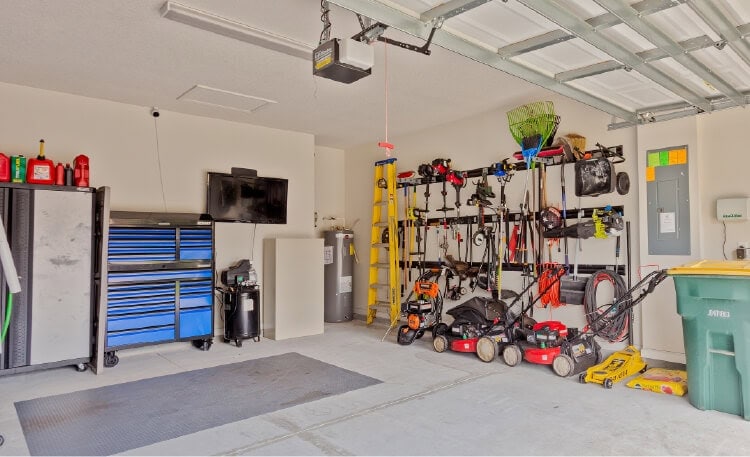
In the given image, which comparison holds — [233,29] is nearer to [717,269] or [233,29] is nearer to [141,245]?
[141,245]

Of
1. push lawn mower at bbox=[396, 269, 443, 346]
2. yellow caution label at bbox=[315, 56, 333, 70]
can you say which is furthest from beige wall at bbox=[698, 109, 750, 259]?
yellow caution label at bbox=[315, 56, 333, 70]

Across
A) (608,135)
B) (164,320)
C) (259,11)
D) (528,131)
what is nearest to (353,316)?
(164,320)

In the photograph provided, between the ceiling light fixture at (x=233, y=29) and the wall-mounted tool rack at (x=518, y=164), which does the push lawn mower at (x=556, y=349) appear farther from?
the ceiling light fixture at (x=233, y=29)

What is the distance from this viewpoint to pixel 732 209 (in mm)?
4141

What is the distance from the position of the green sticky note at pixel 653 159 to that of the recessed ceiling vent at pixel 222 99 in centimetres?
404

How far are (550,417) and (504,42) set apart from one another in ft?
8.48

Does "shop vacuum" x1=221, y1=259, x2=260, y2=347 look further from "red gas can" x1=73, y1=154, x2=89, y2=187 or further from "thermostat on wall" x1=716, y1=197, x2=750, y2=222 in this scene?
"thermostat on wall" x1=716, y1=197, x2=750, y2=222

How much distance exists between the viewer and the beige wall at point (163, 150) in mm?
5156

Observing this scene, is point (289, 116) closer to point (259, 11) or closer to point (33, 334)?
point (259, 11)

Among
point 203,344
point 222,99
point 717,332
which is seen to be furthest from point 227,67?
point 717,332

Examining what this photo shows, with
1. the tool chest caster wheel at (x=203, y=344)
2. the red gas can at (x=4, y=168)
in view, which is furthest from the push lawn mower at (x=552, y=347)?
the red gas can at (x=4, y=168)

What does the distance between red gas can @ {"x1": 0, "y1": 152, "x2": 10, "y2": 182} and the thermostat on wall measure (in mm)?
6416

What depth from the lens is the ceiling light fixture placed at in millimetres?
3471

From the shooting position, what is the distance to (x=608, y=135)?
4992 millimetres
